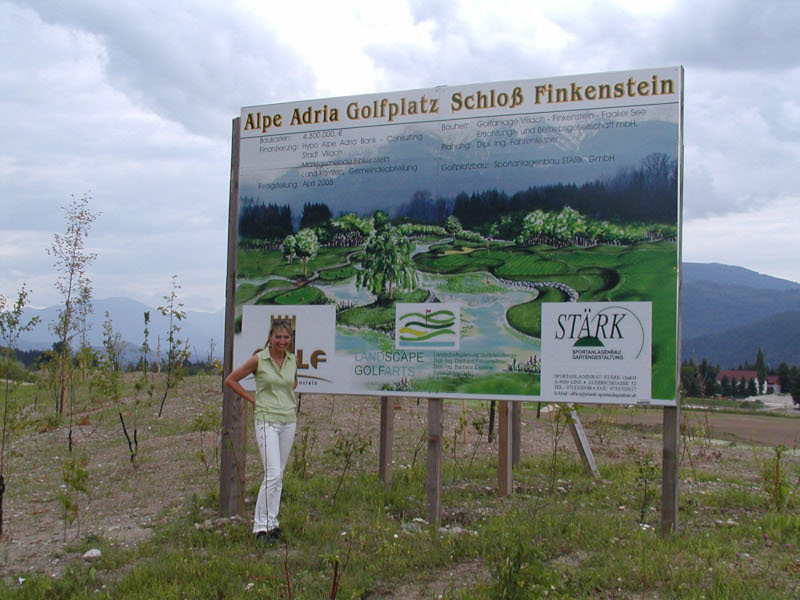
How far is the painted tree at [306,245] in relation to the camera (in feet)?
23.6

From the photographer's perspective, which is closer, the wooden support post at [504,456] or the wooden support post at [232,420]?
the wooden support post at [232,420]

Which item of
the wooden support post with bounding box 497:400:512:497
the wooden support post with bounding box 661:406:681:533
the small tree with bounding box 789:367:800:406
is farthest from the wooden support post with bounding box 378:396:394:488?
the small tree with bounding box 789:367:800:406

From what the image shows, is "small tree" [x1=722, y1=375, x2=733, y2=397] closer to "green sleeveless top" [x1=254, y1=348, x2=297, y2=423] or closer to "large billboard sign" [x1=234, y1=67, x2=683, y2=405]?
"large billboard sign" [x1=234, y1=67, x2=683, y2=405]

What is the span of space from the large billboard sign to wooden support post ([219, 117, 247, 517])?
0.11 m

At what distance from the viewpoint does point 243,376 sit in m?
6.59

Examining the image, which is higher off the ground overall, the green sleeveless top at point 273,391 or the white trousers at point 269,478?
the green sleeveless top at point 273,391

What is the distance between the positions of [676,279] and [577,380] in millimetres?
1218

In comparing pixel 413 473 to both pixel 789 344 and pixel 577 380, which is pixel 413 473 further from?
pixel 789 344

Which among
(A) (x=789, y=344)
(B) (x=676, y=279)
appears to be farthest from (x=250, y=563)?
(A) (x=789, y=344)

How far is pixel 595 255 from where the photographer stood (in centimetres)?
613

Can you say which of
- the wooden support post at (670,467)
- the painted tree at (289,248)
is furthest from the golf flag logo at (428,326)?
the wooden support post at (670,467)

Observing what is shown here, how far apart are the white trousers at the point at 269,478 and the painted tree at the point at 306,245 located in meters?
1.76

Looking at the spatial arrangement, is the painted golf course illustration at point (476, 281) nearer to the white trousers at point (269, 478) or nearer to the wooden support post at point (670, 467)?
the wooden support post at point (670, 467)

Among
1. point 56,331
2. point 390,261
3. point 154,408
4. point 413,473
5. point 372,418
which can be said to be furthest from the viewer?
point 56,331
